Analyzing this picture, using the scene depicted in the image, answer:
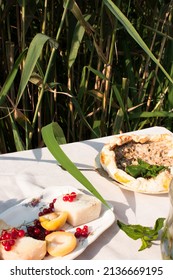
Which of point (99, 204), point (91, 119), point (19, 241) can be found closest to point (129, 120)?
point (91, 119)

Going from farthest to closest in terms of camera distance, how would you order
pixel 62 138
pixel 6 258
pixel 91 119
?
pixel 91 119 < pixel 62 138 < pixel 6 258

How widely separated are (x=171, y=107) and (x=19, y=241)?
0.90 meters

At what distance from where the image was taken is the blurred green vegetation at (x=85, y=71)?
109 cm

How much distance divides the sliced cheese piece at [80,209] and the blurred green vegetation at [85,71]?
17.0 inches

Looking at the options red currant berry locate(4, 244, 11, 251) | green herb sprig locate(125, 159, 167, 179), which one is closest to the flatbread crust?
green herb sprig locate(125, 159, 167, 179)

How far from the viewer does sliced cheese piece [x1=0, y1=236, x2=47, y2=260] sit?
1.75 feet

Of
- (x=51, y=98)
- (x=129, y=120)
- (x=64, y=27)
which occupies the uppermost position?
(x=64, y=27)

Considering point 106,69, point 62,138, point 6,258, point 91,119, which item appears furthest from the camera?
point 91,119

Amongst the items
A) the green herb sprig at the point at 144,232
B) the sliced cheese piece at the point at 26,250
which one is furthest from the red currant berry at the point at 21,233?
the green herb sprig at the point at 144,232

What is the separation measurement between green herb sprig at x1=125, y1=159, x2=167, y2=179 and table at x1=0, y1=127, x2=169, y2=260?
0.10 ft

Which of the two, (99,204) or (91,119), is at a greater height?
(99,204)

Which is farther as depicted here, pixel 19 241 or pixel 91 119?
pixel 91 119

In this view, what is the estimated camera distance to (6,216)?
629 mm
